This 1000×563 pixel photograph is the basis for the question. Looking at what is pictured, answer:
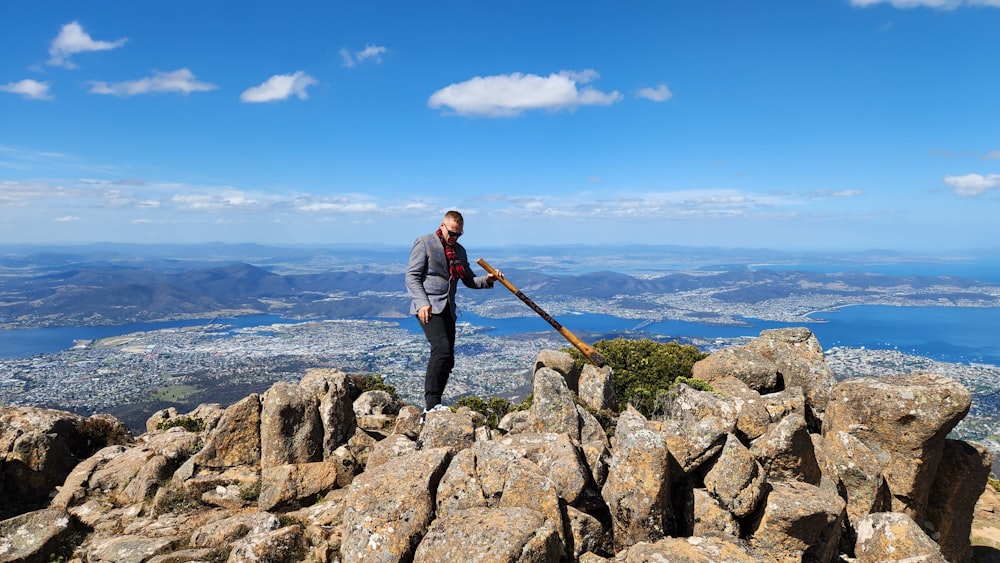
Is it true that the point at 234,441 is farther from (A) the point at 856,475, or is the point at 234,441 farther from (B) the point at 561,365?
(A) the point at 856,475

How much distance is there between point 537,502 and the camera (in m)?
7.74

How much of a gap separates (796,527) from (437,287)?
26.6 feet

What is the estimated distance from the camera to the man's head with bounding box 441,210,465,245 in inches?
455

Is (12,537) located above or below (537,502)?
below

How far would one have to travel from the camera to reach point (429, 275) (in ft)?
37.6

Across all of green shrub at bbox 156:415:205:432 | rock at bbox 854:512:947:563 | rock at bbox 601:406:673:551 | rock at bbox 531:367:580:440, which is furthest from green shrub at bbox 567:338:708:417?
green shrub at bbox 156:415:205:432

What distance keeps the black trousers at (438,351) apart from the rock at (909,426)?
→ 9237 mm

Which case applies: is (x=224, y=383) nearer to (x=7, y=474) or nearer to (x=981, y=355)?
(x=7, y=474)

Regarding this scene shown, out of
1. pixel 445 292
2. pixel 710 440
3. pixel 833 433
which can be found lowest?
pixel 833 433

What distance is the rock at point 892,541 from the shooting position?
862 centimetres

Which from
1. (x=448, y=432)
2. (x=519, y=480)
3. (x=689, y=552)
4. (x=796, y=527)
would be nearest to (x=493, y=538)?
(x=519, y=480)

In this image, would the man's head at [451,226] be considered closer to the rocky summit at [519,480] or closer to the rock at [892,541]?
the rocky summit at [519,480]

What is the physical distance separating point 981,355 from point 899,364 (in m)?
69.7

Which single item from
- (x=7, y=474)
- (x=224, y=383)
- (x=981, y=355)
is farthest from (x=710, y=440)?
(x=981, y=355)
